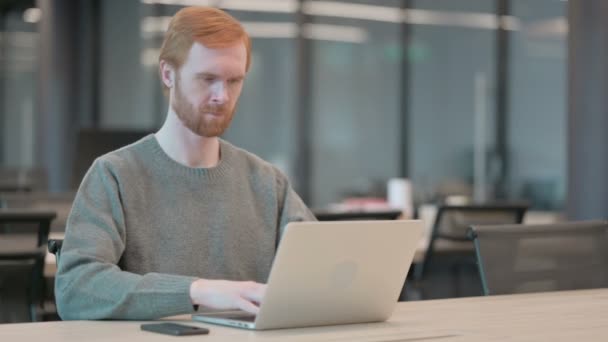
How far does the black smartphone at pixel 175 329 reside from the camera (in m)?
1.84

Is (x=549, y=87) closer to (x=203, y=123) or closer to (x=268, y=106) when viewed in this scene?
(x=268, y=106)

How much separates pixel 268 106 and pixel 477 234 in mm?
7354

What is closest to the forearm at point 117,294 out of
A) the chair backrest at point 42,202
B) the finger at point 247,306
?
the finger at point 247,306

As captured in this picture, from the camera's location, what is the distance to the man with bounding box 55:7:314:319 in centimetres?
212

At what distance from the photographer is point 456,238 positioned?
4.94 m

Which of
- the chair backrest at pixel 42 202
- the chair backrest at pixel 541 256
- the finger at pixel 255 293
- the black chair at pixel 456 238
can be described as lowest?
the black chair at pixel 456 238

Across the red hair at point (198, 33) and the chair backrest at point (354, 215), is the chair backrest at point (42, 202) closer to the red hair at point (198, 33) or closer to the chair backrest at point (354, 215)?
the chair backrest at point (354, 215)

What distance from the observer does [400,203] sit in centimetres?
577

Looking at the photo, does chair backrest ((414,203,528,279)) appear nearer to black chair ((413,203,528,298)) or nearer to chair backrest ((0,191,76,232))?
black chair ((413,203,528,298))

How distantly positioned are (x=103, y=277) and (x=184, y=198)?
0.34 metres

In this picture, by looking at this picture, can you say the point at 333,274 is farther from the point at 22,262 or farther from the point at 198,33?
the point at 22,262

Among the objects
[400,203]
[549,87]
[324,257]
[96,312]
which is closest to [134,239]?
[96,312]

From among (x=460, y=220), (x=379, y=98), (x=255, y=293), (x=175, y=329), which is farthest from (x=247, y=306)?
(x=379, y=98)

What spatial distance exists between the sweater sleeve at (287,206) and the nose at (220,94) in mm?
339
